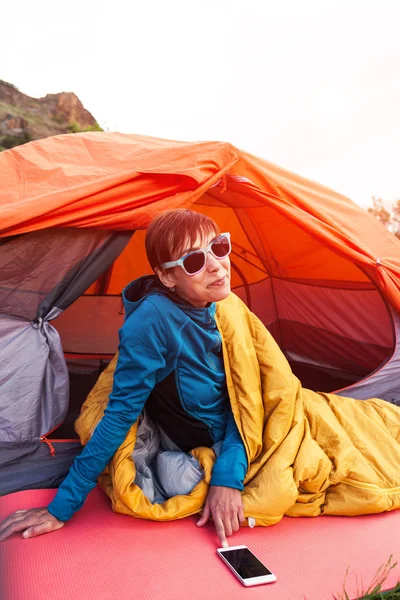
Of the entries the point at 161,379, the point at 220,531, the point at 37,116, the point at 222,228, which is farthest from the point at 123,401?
the point at 37,116

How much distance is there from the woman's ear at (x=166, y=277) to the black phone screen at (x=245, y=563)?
2.96 ft

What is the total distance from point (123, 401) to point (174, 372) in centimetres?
22

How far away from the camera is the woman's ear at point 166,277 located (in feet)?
5.54

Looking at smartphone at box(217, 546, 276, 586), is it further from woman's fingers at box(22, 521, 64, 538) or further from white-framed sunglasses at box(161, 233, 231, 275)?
white-framed sunglasses at box(161, 233, 231, 275)

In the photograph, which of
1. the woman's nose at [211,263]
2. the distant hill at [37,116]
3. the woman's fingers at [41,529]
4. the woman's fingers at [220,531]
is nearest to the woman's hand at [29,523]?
the woman's fingers at [41,529]

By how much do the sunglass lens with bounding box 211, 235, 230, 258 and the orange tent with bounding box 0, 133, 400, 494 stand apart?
0.57 m

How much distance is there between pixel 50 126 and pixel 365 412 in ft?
59.8

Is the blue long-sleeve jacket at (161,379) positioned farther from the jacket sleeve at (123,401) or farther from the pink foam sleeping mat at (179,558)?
the pink foam sleeping mat at (179,558)

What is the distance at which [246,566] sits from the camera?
1439mm

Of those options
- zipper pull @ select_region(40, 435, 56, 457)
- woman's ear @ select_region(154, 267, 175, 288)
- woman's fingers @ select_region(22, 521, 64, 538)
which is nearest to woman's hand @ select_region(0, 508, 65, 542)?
woman's fingers @ select_region(22, 521, 64, 538)

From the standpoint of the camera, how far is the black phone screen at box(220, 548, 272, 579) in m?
1.41

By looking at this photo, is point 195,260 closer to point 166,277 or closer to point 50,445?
point 166,277

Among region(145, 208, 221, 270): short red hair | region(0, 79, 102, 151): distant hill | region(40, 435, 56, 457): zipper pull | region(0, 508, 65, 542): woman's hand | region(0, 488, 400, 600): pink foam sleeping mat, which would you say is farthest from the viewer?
region(0, 79, 102, 151): distant hill

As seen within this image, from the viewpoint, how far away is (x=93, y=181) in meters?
2.11
